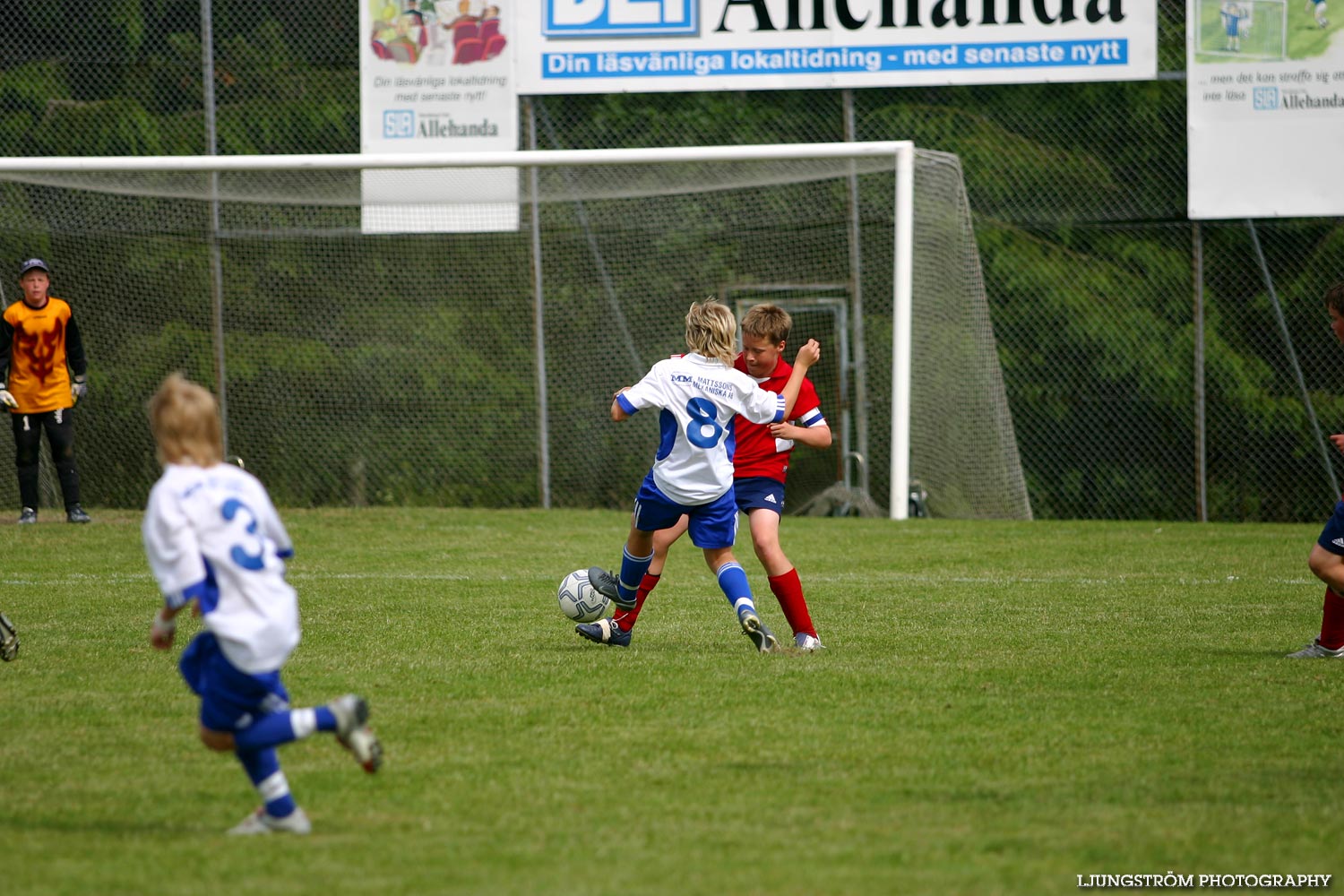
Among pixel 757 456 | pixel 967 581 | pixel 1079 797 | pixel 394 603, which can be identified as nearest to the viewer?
pixel 1079 797

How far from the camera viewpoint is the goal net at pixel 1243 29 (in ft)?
46.2

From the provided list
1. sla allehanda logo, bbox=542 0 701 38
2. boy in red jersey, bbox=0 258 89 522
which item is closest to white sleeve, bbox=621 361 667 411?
boy in red jersey, bbox=0 258 89 522

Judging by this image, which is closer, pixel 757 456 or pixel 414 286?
pixel 757 456

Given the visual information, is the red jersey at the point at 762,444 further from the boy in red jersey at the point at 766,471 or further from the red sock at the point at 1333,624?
the red sock at the point at 1333,624

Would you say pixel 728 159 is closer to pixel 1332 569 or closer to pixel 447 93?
pixel 447 93

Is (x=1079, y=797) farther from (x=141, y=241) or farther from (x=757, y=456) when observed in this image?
(x=141, y=241)

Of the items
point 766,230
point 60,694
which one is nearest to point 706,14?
point 766,230

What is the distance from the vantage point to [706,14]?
14.9 meters

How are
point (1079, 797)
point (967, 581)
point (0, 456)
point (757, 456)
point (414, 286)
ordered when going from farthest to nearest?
point (414, 286), point (0, 456), point (967, 581), point (757, 456), point (1079, 797)

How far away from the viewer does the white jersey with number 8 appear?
6.43 m

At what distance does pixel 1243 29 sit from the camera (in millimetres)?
14180

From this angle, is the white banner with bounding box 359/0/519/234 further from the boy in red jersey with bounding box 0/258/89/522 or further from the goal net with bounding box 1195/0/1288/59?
the goal net with bounding box 1195/0/1288/59

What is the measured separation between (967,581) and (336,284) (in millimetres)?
8430

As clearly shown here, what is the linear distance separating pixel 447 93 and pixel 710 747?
11465 mm
